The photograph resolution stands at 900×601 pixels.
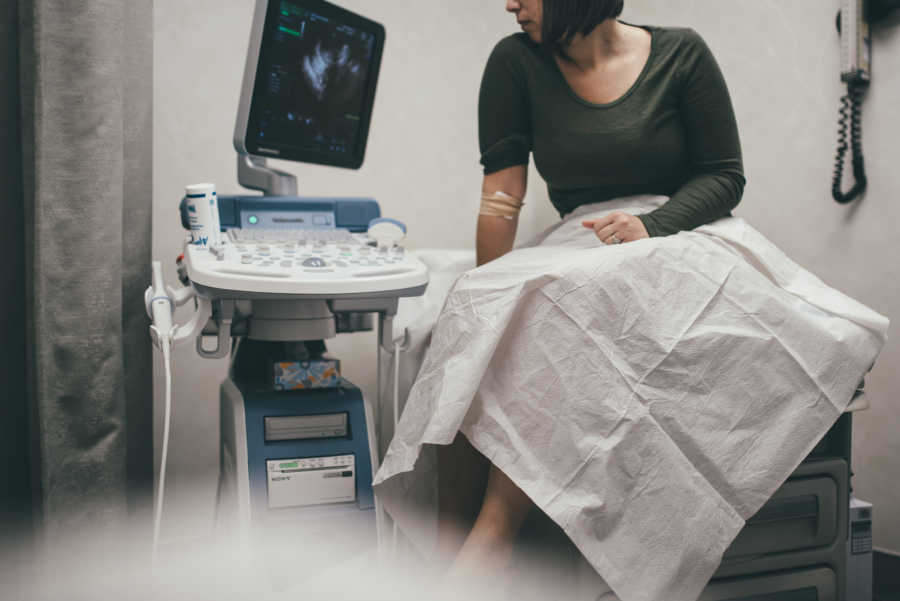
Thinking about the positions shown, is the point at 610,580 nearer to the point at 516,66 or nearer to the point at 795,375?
the point at 795,375

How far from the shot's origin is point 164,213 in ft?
5.68

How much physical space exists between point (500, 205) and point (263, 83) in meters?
0.47

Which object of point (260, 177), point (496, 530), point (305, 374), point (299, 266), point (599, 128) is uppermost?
point (599, 128)

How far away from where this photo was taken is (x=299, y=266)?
1.03 m

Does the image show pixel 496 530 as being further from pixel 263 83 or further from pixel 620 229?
pixel 263 83

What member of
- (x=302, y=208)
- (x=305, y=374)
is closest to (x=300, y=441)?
(x=305, y=374)

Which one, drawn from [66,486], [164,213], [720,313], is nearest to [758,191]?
[720,313]

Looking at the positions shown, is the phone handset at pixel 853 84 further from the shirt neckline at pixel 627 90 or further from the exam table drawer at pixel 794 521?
the exam table drawer at pixel 794 521

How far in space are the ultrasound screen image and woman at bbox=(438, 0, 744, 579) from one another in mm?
256

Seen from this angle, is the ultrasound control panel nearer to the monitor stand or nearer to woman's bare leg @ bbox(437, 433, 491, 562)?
the monitor stand

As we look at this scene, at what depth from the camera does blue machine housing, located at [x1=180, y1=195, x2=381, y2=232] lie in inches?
48.4

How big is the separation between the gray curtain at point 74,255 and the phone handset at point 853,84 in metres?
1.38

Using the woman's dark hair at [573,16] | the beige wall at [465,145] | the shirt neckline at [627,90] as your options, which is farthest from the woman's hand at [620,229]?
the beige wall at [465,145]

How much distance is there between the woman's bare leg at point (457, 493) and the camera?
110 centimetres
